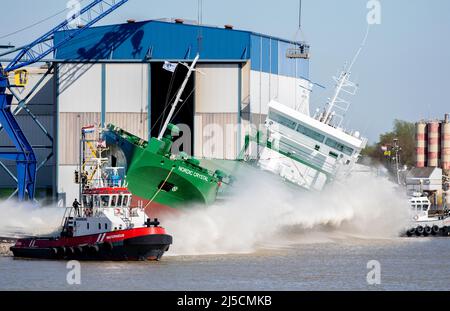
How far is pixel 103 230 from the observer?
179ft

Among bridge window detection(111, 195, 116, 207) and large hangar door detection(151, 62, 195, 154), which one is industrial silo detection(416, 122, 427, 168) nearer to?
large hangar door detection(151, 62, 195, 154)

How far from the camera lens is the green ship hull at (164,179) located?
6606cm

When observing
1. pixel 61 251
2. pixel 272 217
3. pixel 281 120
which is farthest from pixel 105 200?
pixel 281 120

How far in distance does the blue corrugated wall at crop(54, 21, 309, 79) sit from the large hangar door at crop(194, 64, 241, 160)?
45.5 inches

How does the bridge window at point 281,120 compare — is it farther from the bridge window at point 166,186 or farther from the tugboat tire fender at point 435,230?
the bridge window at point 166,186

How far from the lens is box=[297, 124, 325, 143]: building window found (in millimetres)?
75000

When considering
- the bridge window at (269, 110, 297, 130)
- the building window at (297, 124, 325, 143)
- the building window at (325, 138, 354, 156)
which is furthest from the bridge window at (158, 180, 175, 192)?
the building window at (325, 138, 354, 156)

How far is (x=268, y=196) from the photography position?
6938cm

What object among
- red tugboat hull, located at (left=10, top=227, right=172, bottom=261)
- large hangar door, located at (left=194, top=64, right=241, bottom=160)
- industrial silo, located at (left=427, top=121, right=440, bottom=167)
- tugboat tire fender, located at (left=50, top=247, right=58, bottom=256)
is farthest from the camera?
industrial silo, located at (left=427, top=121, right=440, bottom=167)

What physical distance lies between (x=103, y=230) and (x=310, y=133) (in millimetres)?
23587

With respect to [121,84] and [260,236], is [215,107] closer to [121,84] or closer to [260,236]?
[121,84]

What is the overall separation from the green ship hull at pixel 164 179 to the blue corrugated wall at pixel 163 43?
1601 centimetres

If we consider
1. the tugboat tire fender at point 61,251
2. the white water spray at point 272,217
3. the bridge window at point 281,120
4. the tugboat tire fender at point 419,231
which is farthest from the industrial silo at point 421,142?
the tugboat tire fender at point 61,251

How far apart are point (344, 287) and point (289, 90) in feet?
151
